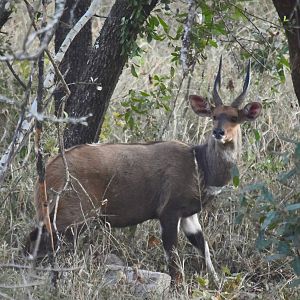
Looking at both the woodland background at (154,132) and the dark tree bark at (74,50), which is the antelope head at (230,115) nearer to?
the woodland background at (154,132)

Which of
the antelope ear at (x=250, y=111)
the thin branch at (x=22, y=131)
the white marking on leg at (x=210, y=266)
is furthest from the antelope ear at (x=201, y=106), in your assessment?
the thin branch at (x=22, y=131)

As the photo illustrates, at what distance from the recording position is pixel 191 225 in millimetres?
7543

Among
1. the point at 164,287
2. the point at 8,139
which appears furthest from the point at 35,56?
the point at 8,139

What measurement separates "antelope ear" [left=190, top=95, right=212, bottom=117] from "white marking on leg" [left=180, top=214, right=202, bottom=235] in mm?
866

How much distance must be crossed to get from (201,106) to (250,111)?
0.46 m

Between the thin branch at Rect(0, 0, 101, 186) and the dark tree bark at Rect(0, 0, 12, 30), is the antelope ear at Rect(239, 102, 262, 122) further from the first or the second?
the dark tree bark at Rect(0, 0, 12, 30)

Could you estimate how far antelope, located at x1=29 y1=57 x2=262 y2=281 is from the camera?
7.04m

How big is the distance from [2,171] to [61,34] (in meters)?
2.87

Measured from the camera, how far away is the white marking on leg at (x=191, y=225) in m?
7.50

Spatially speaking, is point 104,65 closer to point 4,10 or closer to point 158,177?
point 158,177

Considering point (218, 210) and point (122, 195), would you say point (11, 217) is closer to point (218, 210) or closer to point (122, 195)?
point (122, 195)

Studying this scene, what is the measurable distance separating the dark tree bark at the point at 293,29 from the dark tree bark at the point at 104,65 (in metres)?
1.62


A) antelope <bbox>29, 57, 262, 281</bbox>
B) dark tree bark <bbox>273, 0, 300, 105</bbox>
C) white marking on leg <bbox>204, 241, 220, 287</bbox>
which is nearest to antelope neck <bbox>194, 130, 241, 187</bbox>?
antelope <bbox>29, 57, 262, 281</bbox>

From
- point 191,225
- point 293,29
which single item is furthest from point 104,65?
point 293,29
